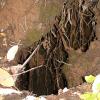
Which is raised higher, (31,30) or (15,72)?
(31,30)

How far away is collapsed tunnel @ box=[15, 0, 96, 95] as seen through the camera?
2891 mm

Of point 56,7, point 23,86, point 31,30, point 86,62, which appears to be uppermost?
point 56,7

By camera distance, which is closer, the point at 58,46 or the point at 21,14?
the point at 21,14

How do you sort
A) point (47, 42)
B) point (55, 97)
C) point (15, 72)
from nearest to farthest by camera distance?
1. point (55, 97)
2. point (15, 72)
3. point (47, 42)

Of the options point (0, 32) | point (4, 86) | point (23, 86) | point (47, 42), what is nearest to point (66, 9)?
point (47, 42)

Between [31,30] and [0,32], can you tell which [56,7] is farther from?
[0,32]

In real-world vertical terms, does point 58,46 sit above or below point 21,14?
below

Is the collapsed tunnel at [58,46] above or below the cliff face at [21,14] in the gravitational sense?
below

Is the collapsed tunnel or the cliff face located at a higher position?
the cliff face

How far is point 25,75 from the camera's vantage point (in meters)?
3.14

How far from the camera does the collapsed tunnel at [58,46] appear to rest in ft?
9.48

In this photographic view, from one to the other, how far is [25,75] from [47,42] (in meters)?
0.40

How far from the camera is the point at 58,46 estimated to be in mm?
3164

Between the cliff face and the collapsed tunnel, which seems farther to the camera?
the collapsed tunnel
